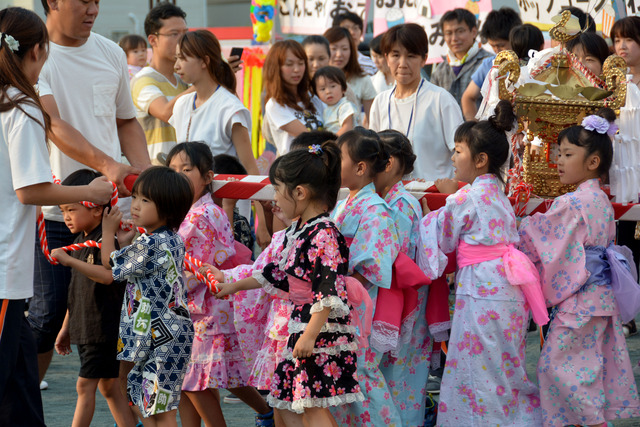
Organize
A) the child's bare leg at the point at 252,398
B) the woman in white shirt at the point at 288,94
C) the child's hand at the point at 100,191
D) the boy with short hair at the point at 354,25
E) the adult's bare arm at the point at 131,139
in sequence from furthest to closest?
1. the boy with short hair at the point at 354,25
2. the woman in white shirt at the point at 288,94
3. the adult's bare arm at the point at 131,139
4. the child's bare leg at the point at 252,398
5. the child's hand at the point at 100,191

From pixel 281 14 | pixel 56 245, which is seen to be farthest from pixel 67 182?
pixel 281 14

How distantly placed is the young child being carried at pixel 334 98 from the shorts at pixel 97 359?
3.14m

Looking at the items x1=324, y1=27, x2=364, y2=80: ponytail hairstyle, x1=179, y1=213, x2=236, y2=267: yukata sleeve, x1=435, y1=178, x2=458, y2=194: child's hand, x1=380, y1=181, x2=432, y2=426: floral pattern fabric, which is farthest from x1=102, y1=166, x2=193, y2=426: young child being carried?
x1=324, y1=27, x2=364, y2=80: ponytail hairstyle

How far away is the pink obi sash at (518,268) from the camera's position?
12.7 ft

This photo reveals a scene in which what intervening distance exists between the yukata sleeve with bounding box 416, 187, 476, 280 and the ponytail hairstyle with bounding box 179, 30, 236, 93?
194 cm

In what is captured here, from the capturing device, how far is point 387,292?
3.88m

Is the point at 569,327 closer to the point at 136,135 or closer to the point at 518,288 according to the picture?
the point at 518,288

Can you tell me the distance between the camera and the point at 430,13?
29.9 feet

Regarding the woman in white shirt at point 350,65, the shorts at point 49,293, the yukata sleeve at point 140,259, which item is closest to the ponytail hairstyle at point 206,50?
the shorts at point 49,293

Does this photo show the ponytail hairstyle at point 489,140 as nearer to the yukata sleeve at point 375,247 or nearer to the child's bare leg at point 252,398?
the yukata sleeve at point 375,247

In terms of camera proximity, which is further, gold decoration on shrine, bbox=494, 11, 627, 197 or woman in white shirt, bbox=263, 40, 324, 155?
woman in white shirt, bbox=263, 40, 324, 155

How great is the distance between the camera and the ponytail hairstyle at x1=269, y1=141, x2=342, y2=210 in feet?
11.5

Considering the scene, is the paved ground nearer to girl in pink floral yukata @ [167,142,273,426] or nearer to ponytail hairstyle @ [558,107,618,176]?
girl in pink floral yukata @ [167,142,273,426]

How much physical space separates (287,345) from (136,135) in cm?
178
